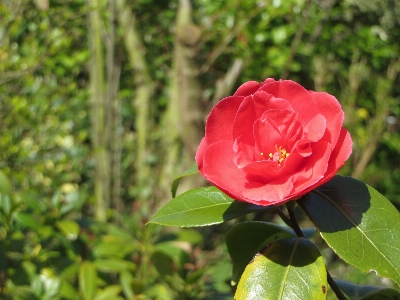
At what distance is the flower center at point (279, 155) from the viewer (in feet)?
2.63

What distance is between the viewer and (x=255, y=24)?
4.32 meters

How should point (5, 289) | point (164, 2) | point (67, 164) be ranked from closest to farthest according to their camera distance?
point (5, 289) < point (67, 164) < point (164, 2)

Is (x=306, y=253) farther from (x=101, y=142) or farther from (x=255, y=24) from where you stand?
(x=255, y=24)

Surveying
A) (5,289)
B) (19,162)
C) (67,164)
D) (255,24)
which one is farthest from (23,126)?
(255,24)

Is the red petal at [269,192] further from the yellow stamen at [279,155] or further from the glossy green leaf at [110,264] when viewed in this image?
the glossy green leaf at [110,264]

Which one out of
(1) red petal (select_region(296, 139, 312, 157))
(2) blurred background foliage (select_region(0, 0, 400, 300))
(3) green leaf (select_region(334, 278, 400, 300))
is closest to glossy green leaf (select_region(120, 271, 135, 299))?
(2) blurred background foliage (select_region(0, 0, 400, 300))

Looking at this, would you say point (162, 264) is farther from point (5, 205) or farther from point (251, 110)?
point (251, 110)

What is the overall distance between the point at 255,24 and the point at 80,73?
167 centimetres

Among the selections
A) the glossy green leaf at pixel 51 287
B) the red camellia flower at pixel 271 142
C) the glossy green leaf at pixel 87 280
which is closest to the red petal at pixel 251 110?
the red camellia flower at pixel 271 142

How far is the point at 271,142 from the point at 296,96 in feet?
0.29

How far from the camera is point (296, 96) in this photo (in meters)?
0.84

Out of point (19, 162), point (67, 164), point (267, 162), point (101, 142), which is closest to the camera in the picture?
point (267, 162)

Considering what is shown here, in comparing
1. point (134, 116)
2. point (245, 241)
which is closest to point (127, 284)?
point (245, 241)

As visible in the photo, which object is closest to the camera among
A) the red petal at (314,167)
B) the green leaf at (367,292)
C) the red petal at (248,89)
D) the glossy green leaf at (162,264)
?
the red petal at (314,167)
